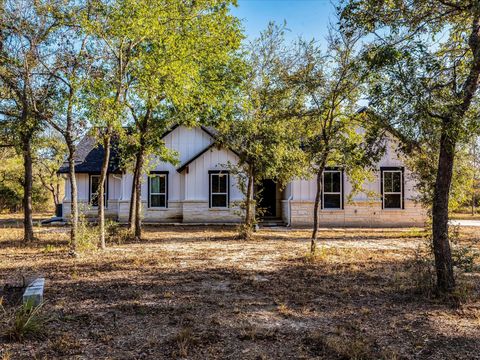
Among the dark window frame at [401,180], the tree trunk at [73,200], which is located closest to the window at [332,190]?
the dark window frame at [401,180]

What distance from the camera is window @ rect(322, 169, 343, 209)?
735 inches

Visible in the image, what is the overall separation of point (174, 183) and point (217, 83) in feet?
28.6

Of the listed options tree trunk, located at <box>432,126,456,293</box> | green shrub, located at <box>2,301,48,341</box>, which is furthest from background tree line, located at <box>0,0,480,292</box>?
green shrub, located at <box>2,301,48,341</box>

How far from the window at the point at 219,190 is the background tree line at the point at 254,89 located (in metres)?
5.66

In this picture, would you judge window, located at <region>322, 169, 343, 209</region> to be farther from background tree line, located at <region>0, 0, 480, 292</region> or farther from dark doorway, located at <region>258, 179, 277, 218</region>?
background tree line, located at <region>0, 0, 480, 292</region>

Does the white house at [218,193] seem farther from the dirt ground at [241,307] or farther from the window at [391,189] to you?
the dirt ground at [241,307]

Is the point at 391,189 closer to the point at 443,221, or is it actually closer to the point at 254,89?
the point at 254,89

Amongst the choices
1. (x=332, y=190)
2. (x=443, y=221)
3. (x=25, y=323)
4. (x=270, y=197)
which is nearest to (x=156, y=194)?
(x=270, y=197)

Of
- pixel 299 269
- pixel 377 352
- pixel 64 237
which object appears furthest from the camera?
pixel 64 237

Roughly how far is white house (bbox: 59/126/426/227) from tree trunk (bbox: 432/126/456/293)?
450 inches

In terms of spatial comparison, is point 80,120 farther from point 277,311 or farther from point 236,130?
point 277,311

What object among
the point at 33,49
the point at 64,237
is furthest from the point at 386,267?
the point at 64,237

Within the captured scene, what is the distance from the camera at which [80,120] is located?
9633mm

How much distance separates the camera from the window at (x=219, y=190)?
19656 millimetres
